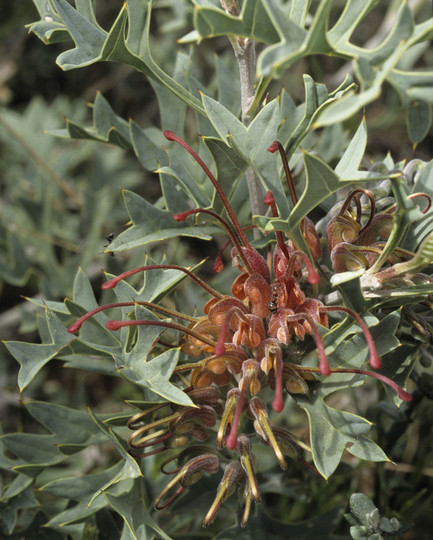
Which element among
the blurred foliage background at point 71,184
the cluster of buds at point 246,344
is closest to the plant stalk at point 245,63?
the cluster of buds at point 246,344

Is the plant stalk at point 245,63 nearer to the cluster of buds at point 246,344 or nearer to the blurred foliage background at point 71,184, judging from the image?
the cluster of buds at point 246,344

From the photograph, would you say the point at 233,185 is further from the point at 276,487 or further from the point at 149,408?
the point at 276,487

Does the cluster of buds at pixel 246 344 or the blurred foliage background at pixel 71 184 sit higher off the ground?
the cluster of buds at pixel 246 344

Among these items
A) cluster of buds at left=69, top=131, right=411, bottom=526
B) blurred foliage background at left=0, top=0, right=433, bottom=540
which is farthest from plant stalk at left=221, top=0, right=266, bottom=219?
blurred foliage background at left=0, top=0, right=433, bottom=540

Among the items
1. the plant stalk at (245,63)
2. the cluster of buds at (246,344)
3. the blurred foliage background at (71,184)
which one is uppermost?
the plant stalk at (245,63)

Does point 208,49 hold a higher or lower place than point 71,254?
higher

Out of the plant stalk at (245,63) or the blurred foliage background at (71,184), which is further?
the blurred foliage background at (71,184)

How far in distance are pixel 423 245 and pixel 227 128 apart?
0.26 meters

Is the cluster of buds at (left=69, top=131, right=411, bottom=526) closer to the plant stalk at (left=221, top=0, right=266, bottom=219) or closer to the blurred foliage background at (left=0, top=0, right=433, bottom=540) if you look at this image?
the plant stalk at (left=221, top=0, right=266, bottom=219)

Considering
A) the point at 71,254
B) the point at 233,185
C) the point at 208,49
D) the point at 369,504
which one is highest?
the point at 233,185

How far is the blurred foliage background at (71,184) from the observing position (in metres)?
1.38

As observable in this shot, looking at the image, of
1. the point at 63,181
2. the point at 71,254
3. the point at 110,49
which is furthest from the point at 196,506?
the point at 63,181

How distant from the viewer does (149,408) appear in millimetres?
782

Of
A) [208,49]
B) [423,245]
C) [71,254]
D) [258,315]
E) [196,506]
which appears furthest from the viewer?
[208,49]
